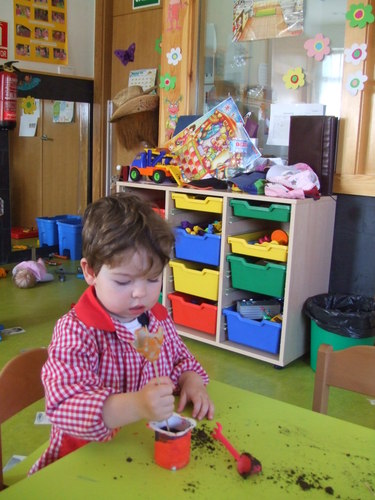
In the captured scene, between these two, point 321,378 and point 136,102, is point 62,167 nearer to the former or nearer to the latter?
point 136,102

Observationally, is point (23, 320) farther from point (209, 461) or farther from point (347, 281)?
point (209, 461)

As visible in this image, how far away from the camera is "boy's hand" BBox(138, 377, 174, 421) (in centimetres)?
87

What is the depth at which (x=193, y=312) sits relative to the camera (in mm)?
3160

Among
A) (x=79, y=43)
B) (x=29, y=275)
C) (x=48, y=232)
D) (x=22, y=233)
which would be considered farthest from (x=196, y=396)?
(x=22, y=233)

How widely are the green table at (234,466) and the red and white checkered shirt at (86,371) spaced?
0.06 m

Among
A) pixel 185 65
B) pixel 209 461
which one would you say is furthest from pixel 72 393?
pixel 185 65

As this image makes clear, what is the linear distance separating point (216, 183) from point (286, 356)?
994mm

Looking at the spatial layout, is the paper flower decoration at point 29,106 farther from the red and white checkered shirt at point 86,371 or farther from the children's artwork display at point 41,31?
the red and white checkered shirt at point 86,371

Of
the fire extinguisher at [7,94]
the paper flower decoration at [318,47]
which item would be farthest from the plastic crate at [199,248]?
the fire extinguisher at [7,94]

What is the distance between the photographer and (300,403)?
2447 mm

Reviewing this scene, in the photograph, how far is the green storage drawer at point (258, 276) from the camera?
2785mm

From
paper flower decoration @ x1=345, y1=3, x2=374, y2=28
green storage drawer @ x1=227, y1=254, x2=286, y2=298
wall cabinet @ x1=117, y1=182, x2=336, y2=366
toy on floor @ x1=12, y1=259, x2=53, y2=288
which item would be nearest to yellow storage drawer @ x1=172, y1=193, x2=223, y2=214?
wall cabinet @ x1=117, y1=182, x2=336, y2=366

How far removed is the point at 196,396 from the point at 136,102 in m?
3.38

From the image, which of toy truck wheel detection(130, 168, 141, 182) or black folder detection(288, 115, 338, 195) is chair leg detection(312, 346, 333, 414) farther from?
toy truck wheel detection(130, 168, 141, 182)
